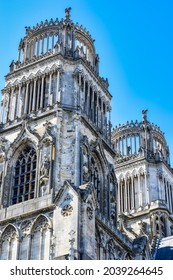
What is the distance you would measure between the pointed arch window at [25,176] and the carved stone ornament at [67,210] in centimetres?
465

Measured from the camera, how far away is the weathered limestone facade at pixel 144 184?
166ft

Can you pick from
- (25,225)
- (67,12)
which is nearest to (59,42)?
(67,12)

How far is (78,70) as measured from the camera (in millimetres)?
42812

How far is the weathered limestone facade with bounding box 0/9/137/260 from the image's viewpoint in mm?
33094

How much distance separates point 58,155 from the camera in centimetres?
3722

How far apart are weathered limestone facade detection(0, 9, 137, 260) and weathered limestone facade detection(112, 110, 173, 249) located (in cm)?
973

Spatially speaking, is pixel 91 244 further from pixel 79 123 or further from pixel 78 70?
pixel 78 70

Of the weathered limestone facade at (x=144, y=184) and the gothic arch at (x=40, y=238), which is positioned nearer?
the gothic arch at (x=40, y=238)

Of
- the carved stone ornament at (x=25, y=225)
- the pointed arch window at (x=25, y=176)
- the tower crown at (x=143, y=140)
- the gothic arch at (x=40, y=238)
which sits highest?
the tower crown at (x=143, y=140)

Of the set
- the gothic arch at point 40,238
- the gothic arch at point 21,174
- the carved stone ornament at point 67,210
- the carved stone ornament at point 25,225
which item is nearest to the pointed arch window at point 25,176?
the gothic arch at point 21,174

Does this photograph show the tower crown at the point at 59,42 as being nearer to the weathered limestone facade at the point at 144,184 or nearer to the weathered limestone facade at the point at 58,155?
the weathered limestone facade at the point at 58,155

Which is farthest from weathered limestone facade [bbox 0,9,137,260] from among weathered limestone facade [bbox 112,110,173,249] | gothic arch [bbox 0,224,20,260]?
weathered limestone facade [bbox 112,110,173,249]
